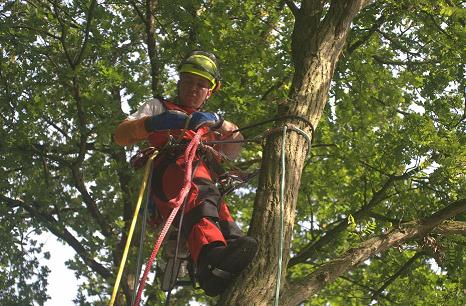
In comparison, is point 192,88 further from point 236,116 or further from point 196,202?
point 236,116

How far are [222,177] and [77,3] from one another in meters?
3.88

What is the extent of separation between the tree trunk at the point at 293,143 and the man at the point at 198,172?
0.36 ft

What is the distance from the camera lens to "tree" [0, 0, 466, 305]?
6523 millimetres

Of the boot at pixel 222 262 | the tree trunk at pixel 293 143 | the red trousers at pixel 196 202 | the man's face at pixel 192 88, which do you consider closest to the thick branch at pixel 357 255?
the tree trunk at pixel 293 143

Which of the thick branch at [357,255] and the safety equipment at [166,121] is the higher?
the safety equipment at [166,121]

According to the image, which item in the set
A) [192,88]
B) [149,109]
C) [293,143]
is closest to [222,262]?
[293,143]

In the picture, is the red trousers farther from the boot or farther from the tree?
the tree

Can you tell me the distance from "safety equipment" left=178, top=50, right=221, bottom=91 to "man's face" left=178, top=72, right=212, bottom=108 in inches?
1.4

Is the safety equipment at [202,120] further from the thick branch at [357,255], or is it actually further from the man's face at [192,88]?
the thick branch at [357,255]

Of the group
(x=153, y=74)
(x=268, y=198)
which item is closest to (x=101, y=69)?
(x=153, y=74)

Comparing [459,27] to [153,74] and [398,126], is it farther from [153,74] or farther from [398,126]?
[153,74]

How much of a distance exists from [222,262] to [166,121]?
0.99 meters

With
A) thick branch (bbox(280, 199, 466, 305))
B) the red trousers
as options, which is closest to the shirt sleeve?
the red trousers

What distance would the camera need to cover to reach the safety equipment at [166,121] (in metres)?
3.41
